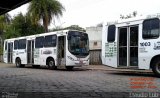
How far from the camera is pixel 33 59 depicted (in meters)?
28.5

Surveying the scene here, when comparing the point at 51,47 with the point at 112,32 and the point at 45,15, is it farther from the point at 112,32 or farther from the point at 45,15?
the point at 45,15

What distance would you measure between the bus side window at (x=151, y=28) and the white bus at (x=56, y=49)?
779 cm

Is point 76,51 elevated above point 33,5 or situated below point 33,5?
below

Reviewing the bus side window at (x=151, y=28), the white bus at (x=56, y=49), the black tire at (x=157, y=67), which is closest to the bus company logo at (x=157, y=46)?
the bus side window at (x=151, y=28)

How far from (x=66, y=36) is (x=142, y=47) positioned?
27.2 ft

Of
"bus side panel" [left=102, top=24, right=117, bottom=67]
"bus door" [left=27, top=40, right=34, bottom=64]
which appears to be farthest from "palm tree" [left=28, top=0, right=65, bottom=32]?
"bus side panel" [left=102, top=24, right=117, bottom=67]

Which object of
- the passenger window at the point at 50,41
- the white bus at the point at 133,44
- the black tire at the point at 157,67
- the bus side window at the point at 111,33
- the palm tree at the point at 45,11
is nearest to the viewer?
the black tire at the point at 157,67

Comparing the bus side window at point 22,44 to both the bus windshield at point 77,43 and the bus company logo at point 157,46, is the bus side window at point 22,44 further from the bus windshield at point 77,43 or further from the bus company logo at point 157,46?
the bus company logo at point 157,46

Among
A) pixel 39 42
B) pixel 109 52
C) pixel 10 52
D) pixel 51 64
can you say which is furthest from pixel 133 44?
pixel 10 52

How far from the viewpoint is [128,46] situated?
17.5 meters

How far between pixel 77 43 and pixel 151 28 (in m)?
8.43

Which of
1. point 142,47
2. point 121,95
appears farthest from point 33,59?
point 121,95

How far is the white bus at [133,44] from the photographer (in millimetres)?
16234

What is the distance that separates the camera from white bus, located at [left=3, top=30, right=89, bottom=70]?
77.0ft
